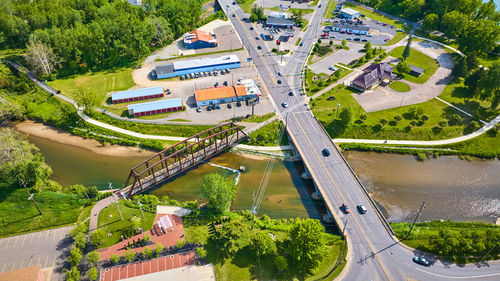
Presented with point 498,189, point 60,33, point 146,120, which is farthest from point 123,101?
point 498,189

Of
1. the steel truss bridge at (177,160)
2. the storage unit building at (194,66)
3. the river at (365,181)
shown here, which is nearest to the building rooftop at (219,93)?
the steel truss bridge at (177,160)

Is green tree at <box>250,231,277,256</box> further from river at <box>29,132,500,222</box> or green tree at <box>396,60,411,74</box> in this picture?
green tree at <box>396,60,411,74</box>

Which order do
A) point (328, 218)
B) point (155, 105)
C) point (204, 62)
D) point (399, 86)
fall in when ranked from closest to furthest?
point (328, 218)
point (155, 105)
point (399, 86)
point (204, 62)

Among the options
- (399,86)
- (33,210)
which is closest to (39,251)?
(33,210)

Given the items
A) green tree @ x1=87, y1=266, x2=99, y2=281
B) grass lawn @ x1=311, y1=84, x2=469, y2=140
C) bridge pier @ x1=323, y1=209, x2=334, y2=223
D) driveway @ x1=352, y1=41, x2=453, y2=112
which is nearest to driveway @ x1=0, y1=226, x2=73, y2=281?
green tree @ x1=87, y1=266, x2=99, y2=281

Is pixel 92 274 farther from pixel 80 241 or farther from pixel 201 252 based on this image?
pixel 201 252

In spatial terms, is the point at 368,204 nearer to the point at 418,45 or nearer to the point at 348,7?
the point at 418,45
